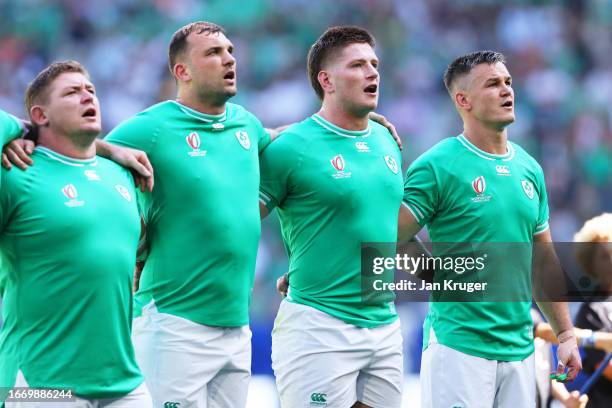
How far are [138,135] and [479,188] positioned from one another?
1.81 metres

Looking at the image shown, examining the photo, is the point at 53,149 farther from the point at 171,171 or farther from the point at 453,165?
the point at 453,165

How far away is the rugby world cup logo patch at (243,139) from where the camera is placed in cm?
568

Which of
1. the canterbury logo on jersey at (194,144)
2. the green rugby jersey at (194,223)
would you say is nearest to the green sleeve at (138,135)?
the green rugby jersey at (194,223)

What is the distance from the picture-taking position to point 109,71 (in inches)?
538

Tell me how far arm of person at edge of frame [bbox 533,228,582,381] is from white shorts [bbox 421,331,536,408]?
24cm

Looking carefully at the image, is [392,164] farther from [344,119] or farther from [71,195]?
[71,195]

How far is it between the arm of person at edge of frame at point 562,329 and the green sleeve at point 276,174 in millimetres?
1484

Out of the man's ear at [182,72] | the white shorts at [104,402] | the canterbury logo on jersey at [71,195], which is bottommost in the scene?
the white shorts at [104,402]

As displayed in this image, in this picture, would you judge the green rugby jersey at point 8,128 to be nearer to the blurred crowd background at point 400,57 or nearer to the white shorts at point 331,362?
the white shorts at point 331,362

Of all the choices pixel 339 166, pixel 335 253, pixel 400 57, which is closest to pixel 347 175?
pixel 339 166

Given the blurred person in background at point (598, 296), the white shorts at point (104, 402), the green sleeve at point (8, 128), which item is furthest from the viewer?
the blurred person in background at point (598, 296)

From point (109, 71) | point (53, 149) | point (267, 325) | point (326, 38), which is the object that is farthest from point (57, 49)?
point (53, 149)

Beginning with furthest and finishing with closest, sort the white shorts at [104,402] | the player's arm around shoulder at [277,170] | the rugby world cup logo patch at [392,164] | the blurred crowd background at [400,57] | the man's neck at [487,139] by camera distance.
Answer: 1. the blurred crowd background at [400,57]
2. the man's neck at [487,139]
3. the rugby world cup logo patch at [392,164]
4. the player's arm around shoulder at [277,170]
5. the white shorts at [104,402]

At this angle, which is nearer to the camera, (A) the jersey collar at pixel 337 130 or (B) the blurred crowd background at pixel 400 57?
(A) the jersey collar at pixel 337 130
